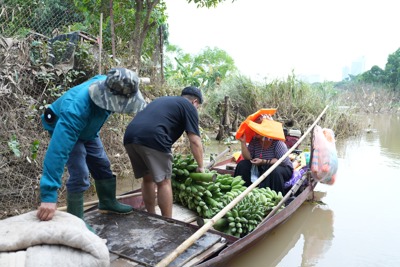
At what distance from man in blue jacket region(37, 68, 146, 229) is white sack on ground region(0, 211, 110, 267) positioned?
0.20 meters

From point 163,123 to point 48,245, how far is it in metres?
1.73

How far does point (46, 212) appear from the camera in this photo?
84.4 inches

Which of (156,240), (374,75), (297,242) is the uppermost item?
(374,75)

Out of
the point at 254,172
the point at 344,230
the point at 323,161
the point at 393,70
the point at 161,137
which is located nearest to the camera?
the point at 161,137

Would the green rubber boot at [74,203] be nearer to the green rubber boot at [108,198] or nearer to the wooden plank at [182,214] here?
the green rubber boot at [108,198]

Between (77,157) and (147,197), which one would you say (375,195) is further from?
(77,157)

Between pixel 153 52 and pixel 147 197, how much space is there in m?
8.55

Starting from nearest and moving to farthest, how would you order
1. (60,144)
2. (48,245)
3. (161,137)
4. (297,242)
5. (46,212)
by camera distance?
(48,245)
(46,212)
(60,144)
(161,137)
(297,242)

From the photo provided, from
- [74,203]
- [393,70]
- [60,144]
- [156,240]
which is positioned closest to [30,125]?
[74,203]

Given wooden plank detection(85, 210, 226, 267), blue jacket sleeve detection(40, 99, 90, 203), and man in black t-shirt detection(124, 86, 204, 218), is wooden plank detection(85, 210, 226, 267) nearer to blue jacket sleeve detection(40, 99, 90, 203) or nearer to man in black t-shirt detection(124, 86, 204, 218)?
man in black t-shirt detection(124, 86, 204, 218)

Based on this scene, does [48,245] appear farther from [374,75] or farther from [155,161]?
[374,75]

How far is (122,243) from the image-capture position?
2.92m

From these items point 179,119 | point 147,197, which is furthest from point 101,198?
point 179,119

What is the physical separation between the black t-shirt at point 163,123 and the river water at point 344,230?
1524 millimetres
